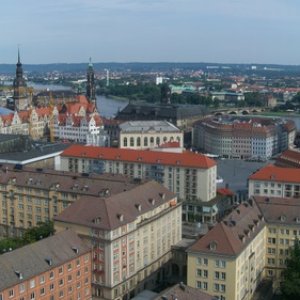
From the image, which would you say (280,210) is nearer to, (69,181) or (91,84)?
(69,181)

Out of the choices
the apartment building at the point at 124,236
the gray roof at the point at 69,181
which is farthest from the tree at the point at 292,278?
the gray roof at the point at 69,181

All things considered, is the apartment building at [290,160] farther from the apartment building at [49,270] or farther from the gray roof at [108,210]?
the apartment building at [49,270]

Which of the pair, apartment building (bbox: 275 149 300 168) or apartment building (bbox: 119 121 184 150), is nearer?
apartment building (bbox: 275 149 300 168)

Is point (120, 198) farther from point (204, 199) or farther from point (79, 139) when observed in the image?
point (79, 139)

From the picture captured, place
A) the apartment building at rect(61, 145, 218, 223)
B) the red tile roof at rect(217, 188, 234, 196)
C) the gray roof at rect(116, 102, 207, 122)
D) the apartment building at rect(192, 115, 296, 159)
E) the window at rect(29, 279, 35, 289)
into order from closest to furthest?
the window at rect(29, 279, 35, 289)
the apartment building at rect(61, 145, 218, 223)
the red tile roof at rect(217, 188, 234, 196)
the apartment building at rect(192, 115, 296, 159)
the gray roof at rect(116, 102, 207, 122)

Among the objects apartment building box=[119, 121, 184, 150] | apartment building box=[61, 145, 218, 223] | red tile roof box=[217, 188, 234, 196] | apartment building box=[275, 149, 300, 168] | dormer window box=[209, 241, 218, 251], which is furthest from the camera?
apartment building box=[119, 121, 184, 150]

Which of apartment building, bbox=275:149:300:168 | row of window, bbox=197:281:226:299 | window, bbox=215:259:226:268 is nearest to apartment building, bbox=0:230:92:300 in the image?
row of window, bbox=197:281:226:299

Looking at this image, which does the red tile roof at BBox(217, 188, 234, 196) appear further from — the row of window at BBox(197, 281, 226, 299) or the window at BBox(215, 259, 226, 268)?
the window at BBox(215, 259, 226, 268)
